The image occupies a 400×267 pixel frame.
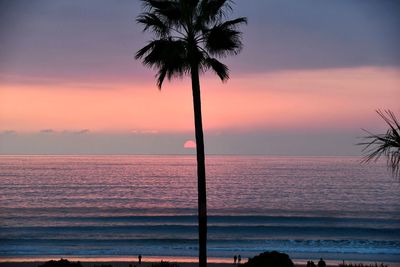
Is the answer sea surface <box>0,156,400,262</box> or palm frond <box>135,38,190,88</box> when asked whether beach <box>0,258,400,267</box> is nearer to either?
sea surface <box>0,156,400,262</box>

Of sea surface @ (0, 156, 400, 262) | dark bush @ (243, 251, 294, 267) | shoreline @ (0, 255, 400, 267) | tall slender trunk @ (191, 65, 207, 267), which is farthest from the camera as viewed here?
sea surface @ (0, 156, 400, 262)

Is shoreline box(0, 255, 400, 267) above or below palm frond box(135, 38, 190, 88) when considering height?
below

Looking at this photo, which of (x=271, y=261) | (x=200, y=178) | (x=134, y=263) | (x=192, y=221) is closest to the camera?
(x=271, y=261)

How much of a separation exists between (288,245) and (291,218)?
17685 mm

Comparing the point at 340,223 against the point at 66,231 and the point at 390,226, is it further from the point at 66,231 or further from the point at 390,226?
the point at 66,231

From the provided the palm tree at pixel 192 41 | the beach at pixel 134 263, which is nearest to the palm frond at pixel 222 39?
the palm tree at pixel 192 41

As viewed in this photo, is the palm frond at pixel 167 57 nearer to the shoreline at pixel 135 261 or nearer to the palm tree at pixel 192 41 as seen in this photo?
the palm tree at pixel 192 41

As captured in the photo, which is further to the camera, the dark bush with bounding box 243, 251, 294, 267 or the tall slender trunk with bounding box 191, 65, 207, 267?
the tall slender trunk with bounding box 191, 65, 207, 267

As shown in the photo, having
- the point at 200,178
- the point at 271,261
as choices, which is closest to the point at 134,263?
the point at 200,178

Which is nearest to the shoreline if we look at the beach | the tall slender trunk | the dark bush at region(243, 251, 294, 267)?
the beach

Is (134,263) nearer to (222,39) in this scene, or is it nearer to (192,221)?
(222,39)

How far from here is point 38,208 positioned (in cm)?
6606

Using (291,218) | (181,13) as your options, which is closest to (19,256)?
(181,13)

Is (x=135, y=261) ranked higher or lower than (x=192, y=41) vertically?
lower
